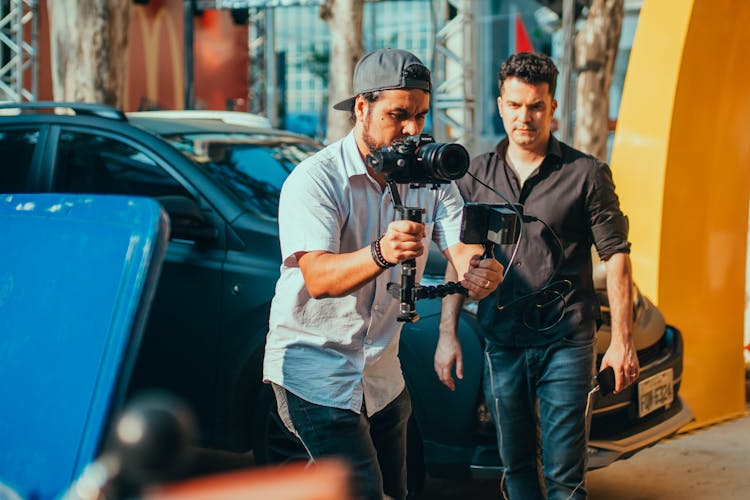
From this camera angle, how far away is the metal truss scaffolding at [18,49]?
13422mm

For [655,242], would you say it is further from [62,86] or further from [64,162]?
[62,86]

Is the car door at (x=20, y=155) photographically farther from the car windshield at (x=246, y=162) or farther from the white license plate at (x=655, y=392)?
the white license plate at (x=655, y=392)

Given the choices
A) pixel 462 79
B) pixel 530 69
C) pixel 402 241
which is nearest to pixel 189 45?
pixel 462 79

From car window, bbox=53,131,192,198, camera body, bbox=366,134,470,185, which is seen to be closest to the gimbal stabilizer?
camera body, bbox=366,134,470,185

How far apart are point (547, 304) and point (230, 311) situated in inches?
62.2

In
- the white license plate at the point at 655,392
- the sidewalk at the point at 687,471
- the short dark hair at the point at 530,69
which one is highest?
the short dark hair at the point at 530,69

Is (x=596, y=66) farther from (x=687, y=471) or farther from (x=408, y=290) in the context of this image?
(x=408, y=290)

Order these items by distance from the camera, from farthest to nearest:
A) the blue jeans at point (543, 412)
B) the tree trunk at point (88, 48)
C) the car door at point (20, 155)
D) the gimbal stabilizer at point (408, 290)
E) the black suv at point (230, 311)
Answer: the tree trunk at point (88, 48)
the car door at point (20, 155)
the black suv at point (230, 311)
the blue jeans at point (543, 412)
the gimbal stabilizer at point (408, 290)

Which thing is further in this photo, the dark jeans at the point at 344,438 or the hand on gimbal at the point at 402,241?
the dark jeans at the point at 344,438

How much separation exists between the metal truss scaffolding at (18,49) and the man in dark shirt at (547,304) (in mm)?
10692

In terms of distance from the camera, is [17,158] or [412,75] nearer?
[412,75]

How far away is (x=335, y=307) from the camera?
2834 millimetres

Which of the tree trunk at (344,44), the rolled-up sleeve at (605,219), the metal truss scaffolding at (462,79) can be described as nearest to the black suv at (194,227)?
the rolled-up sleeve at (605,219)

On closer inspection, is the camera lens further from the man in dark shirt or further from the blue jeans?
the blue jeans
